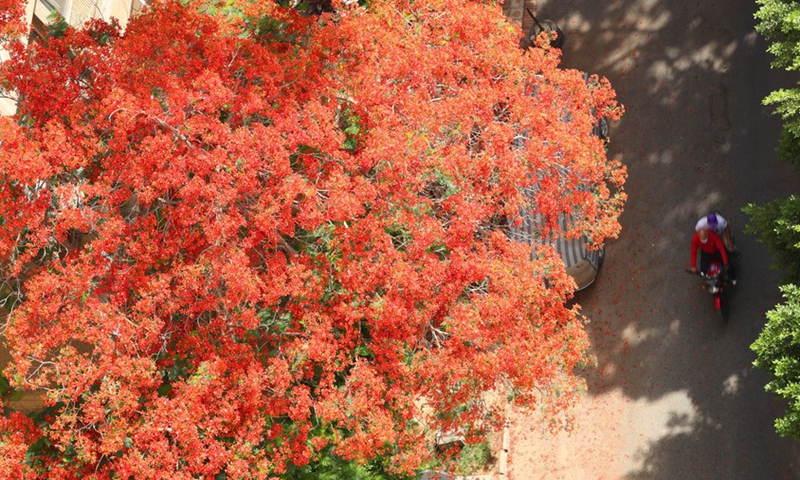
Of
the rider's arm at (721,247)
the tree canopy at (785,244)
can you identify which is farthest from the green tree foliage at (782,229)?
the rider's arm at (721,247)

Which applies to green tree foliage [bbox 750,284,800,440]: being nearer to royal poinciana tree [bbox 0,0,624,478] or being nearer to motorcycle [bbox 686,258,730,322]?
royal poinciana tree [bbox 0,0,624,478]

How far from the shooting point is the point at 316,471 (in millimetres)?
18688

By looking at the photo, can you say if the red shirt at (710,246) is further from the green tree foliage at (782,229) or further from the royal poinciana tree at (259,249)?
the royal poinciana tree at (259,249)

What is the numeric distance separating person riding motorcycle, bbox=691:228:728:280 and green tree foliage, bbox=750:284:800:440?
383 cm

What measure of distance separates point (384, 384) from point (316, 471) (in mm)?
2700

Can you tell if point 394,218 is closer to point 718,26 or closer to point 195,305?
point 195,305

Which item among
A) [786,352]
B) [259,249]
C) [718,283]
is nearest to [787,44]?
[718,283]

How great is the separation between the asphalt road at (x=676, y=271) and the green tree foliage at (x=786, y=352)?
393cm

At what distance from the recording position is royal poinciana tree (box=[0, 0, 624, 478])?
16781 mm

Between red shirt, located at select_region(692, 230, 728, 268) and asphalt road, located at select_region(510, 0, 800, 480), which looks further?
asphalt road, located at select_region(510, 0, 800, 480)

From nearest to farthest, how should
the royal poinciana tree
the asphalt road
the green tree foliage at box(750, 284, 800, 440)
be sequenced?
the royal poinciana tree
the green tree foliage at box(750, 284, 800, 440)
the asphalt road

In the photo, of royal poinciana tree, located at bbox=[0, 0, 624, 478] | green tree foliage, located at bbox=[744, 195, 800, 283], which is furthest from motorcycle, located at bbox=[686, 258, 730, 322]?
royal poinciana tree, located at bbox=[0, 0, 624, 478]

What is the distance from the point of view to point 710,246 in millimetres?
21891

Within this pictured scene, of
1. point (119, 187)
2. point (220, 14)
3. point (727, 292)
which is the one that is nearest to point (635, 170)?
point (727, 292)
